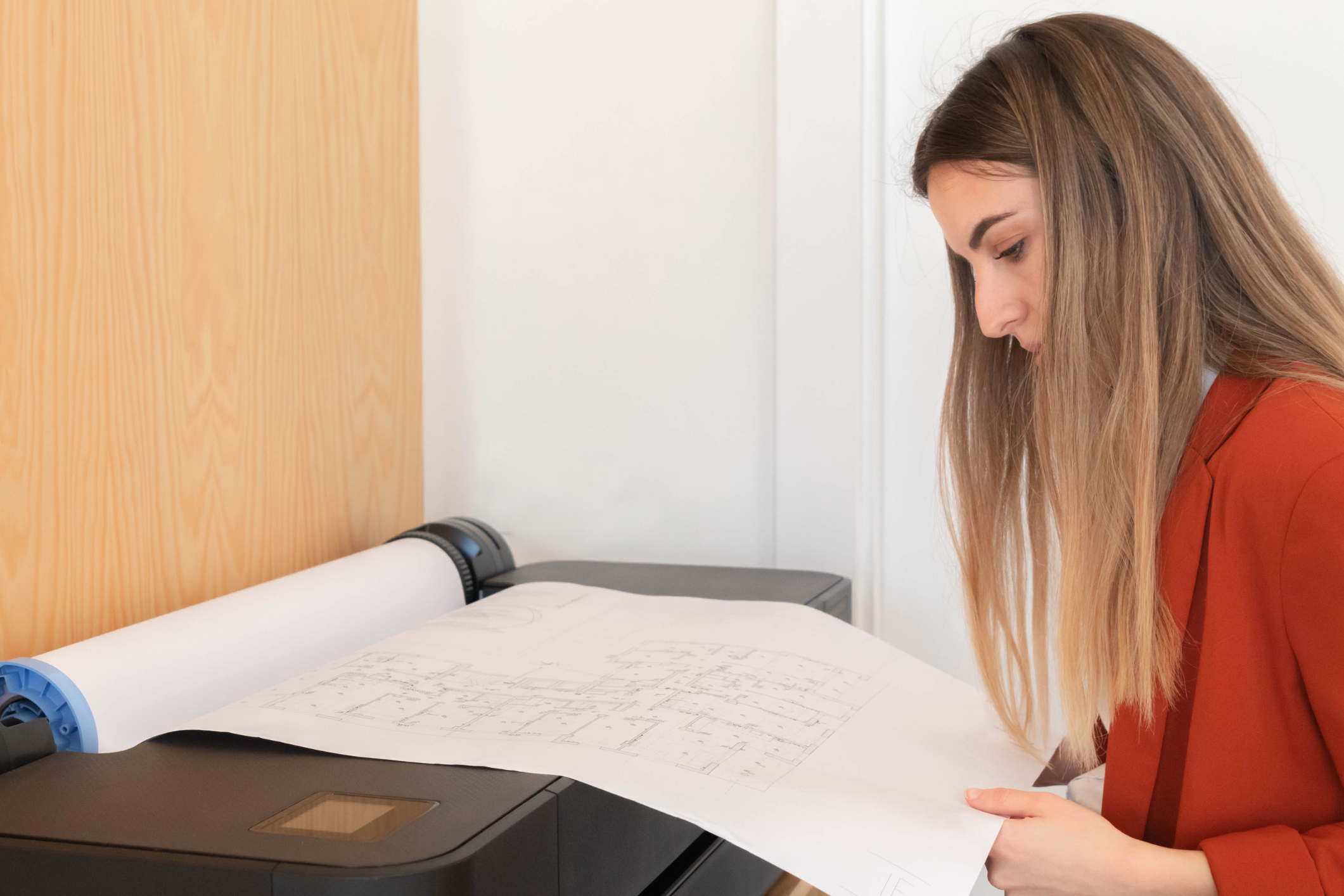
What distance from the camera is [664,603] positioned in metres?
1.03

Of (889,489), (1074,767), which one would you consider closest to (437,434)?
Result: (889,489)

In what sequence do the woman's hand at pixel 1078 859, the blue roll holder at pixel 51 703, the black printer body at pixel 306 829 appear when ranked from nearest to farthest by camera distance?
the black printer body at pixel 306 829 → the woman's hand at pixel 1078 859 → the blue roll holder at pixel 51 703

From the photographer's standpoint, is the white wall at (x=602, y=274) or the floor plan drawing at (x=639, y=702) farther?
the white wall at (x=602, y=274)

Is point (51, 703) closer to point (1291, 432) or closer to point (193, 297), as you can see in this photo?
point (193, 297)

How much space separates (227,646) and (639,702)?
331 mm

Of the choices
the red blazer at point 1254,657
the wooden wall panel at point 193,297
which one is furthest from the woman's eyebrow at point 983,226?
the wooden wall panel at point 193,297

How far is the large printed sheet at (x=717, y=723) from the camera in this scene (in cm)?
58

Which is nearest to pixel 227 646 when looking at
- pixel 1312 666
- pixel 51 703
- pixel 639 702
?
pixel 51 703

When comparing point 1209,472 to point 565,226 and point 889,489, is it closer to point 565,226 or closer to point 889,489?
point 889,489

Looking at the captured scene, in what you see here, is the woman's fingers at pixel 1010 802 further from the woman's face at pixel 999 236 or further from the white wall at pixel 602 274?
the white wall at pixel 602 274

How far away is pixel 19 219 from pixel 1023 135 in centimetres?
73

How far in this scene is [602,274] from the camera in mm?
1350

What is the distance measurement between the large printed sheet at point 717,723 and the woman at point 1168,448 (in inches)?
2.9

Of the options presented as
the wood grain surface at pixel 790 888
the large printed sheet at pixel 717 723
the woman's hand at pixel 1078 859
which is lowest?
the wood grain surface at pixel 790 888
